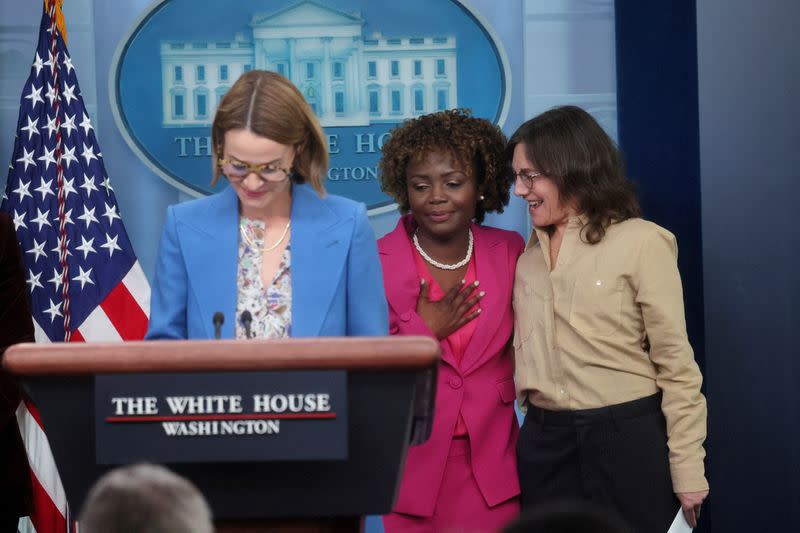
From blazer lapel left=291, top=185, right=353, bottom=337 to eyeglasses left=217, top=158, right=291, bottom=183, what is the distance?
101 mm

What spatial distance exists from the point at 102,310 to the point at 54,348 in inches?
105

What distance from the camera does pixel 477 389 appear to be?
3.23 metres

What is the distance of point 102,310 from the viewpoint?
422 cm

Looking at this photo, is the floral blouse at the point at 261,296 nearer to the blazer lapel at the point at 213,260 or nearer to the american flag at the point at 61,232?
the blazer lapel at the point at 213,260

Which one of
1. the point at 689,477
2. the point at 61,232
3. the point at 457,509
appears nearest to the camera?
the point at 689,477

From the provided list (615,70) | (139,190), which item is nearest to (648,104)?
(615,70)

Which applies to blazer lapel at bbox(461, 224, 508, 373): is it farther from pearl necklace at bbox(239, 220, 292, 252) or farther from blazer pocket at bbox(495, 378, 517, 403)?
pearl necklace at bbox(239, 220, 292, 252)

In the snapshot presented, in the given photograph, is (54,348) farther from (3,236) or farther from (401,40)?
(401,40)

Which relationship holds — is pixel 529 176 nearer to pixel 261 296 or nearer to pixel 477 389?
pixel 477 389

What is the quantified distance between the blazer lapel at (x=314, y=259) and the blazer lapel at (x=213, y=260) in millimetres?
128

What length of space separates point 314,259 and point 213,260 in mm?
210

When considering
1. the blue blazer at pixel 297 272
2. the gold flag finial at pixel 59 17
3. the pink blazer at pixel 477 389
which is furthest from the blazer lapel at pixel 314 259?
the gold flag finial at pixel 59 17

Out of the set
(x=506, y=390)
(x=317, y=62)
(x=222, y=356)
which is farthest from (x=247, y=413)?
(x=317, y=62)

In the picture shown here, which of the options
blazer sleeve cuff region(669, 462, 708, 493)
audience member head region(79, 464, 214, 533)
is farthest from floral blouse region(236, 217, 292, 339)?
blazer sleeve cuff region(669, 462, 708, 493)
